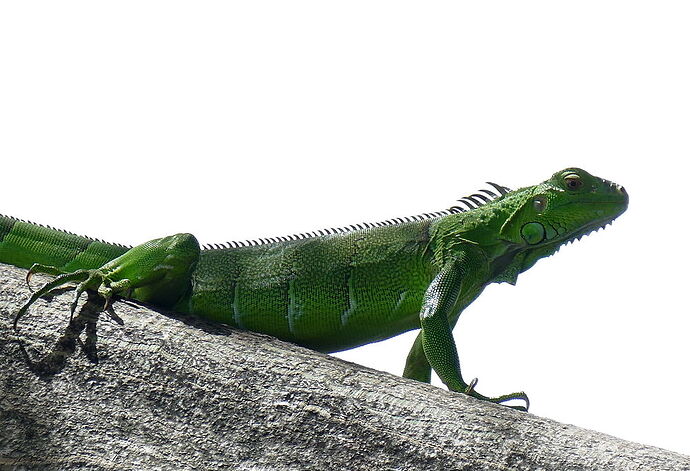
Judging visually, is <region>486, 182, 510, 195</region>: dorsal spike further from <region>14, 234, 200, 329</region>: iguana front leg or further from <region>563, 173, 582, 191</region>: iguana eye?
<region>14, 234, 200, 329</region>: iguana front leg

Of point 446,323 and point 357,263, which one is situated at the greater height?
point 357,263

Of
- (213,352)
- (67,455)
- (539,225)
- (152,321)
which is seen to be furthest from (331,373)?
(539,225)

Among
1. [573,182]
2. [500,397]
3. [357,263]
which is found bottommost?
[500,397]

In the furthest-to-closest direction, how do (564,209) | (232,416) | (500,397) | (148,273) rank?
1. (564,209)
2. (148,273)
3. (500,397)
4. (232,416)

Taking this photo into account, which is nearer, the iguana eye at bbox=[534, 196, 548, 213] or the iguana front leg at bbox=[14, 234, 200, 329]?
the iguana front leg at bbox=[14, 234, 200, 329]

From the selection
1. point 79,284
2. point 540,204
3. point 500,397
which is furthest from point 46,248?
point 540,204

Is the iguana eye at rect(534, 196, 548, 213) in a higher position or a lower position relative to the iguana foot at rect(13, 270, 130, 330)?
higher

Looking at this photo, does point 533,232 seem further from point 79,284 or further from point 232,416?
point 79,284

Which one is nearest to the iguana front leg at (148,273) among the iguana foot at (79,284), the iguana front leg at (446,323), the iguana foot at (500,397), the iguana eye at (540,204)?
the iguana foot at (79,284)

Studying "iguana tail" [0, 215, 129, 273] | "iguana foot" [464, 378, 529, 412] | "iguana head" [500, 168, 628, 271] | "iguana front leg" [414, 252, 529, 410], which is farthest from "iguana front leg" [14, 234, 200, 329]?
"iguana head" [500, 168, 628, 271]
